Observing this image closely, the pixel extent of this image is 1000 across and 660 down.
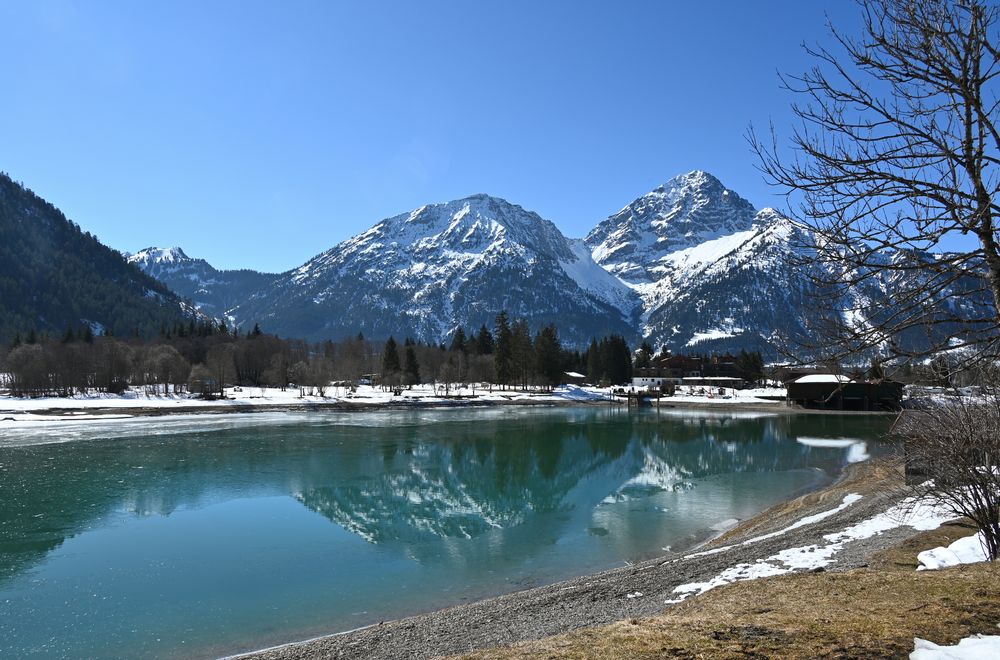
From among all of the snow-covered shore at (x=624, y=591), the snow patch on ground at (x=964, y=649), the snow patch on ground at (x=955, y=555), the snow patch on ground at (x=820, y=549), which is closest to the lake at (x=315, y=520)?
the snow-covered shore at (x=624, y=591)

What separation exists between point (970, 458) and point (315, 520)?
22.6 meters

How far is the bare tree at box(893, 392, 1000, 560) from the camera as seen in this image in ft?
35.8

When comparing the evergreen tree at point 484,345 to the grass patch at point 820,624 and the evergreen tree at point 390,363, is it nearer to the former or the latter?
the evergreen tree at point 390,363

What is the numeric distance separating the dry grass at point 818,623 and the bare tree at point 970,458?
6.13 feet

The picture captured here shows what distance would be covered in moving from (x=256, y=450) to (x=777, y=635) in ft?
148

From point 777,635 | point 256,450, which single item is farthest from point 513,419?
point 777,635

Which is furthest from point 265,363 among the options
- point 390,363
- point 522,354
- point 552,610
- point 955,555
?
point 955,555

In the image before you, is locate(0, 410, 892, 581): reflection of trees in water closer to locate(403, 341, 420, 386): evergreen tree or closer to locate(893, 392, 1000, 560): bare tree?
locate(893, 392, 1000, 560): bare tree

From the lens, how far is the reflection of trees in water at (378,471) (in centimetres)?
2545

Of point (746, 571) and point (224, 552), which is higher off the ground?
point (746, 571)

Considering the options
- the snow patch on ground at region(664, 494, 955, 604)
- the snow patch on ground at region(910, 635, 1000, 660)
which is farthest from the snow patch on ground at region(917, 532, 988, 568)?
the snow patch on ground at region(910, 635, 1000, 660)

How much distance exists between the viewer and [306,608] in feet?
49.9

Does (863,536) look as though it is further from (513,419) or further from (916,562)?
(513,419)

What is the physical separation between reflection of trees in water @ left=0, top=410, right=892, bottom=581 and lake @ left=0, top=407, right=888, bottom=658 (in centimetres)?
19
